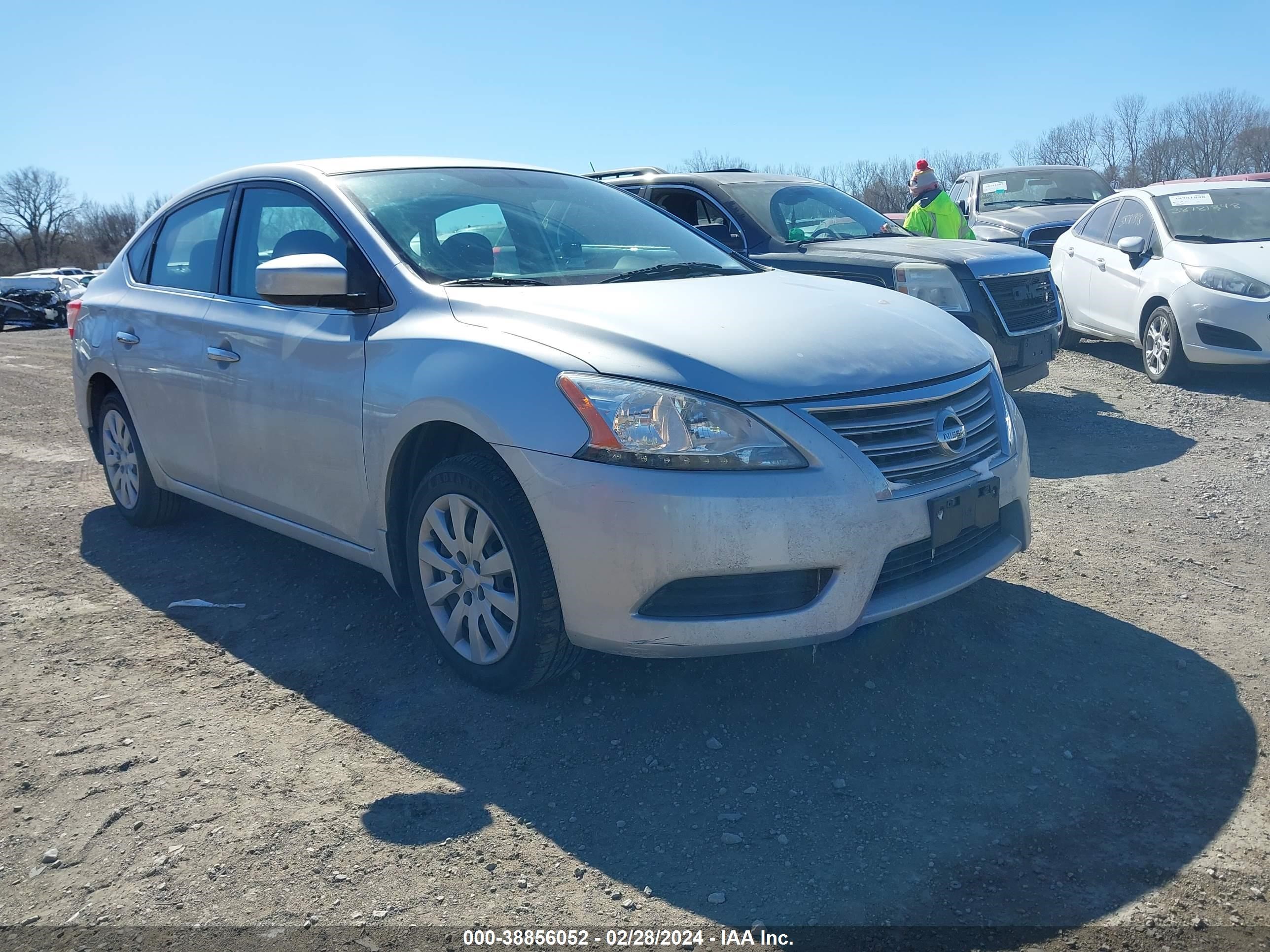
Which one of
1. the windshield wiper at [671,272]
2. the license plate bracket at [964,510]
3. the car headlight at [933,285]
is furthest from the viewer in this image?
the car headlight at [933,285]

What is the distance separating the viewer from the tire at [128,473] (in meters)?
5.38

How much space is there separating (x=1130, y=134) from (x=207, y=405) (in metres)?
78.1

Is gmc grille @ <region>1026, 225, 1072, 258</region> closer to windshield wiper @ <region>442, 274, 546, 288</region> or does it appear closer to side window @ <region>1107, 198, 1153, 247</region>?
side window @ <region>1107, 198, 1153, 247</region>

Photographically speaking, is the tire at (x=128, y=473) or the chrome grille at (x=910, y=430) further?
the tire at (x=128, y=473)

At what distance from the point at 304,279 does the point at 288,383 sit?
50 centimetres

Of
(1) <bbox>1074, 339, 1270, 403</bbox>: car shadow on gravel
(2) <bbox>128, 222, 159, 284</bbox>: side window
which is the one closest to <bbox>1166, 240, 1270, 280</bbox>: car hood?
(1) <bbox>1074, 339, 1270, 403</bbox>: car shadow on gravel

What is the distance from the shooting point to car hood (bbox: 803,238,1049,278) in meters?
7.05

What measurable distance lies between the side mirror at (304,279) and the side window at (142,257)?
1.86 meters

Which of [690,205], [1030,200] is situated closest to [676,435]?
[690,205]

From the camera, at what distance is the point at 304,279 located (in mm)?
3695

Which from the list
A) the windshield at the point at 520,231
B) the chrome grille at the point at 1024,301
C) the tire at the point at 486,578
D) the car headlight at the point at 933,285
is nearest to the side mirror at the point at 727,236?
the car headlight at the point at 933,285

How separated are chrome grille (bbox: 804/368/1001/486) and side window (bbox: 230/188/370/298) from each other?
179 centimetres

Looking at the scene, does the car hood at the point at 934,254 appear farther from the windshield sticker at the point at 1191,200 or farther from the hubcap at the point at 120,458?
the hubcap at the point at 120,458

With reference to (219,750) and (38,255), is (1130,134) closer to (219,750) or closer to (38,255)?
(219,750)
